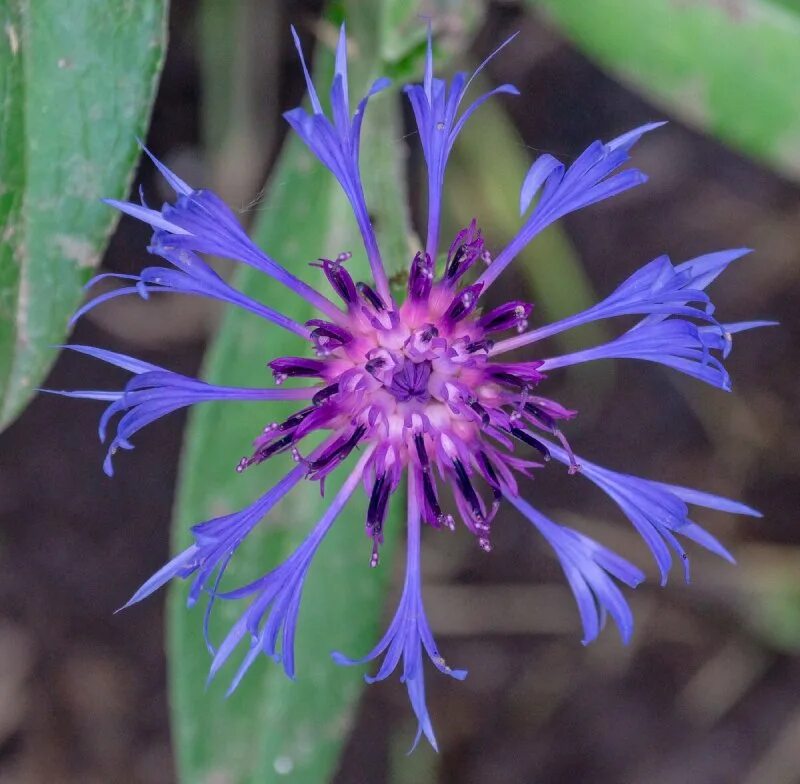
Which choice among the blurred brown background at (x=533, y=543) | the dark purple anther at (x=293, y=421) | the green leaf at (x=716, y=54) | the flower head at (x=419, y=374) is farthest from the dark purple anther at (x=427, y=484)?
the blurred brown background at (x=533, y=543)

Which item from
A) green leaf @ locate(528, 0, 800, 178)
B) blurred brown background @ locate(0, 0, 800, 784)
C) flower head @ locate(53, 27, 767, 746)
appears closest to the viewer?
flower head @ locate(53, 27, 767, 746)

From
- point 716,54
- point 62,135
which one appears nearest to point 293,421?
point 62,135

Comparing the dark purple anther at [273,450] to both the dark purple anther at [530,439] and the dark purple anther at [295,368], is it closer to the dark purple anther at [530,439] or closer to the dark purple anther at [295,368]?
the dark purple anther at [295,368]

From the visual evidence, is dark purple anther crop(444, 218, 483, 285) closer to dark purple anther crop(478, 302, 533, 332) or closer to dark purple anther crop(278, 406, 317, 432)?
dark purple anther crop(478, 302, 533, 332)

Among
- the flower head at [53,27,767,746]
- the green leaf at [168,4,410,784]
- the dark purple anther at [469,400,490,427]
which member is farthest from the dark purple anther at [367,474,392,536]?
the green leaf at [168,4,410,784]

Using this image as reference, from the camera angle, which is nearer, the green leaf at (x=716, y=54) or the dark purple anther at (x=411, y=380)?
the dark purple anther at (x=411, y=380)

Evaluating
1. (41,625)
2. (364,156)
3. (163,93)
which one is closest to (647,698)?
(41,625)

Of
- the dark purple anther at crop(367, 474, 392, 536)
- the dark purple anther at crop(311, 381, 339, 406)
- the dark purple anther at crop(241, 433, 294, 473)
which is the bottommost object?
the dark purple anther at crop(367, 474, 392, 536)
